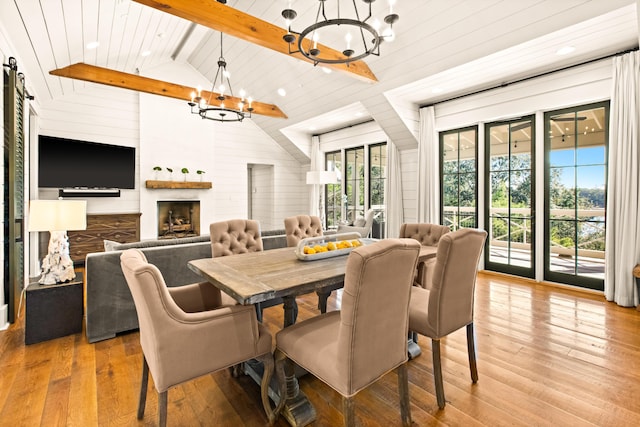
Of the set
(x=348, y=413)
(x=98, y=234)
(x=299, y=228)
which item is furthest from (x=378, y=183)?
(x=348, y=413)

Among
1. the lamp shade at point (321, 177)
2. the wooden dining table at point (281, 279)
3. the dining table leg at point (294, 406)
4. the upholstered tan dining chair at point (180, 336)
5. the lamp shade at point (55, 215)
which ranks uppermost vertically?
the lamp shade at point (321, 177)

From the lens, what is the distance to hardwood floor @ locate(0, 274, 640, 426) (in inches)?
67.3

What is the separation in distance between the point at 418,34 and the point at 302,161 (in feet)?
16.0

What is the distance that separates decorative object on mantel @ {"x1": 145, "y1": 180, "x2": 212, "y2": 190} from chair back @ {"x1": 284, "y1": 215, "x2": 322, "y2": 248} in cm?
390

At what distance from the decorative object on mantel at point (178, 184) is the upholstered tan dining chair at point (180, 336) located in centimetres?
503

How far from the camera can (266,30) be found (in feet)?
11.4

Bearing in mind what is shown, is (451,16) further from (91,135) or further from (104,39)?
(91,135)

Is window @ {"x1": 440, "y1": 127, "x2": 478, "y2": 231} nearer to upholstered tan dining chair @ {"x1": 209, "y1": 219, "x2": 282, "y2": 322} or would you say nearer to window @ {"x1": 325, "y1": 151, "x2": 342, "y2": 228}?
window @ {"x1": 325, "y1": 151, "x2": 342, "y2": 228}

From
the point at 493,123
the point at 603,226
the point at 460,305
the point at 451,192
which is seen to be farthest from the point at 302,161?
the point at 460,305

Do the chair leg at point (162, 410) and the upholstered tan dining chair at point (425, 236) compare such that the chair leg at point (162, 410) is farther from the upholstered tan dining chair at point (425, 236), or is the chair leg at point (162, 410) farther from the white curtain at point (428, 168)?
the white curtain at point (428, 168)

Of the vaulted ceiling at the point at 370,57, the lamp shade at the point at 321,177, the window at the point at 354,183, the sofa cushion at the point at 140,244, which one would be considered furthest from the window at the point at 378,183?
the sofa cushion at the point at 140,244

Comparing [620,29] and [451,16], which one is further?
[451,16]

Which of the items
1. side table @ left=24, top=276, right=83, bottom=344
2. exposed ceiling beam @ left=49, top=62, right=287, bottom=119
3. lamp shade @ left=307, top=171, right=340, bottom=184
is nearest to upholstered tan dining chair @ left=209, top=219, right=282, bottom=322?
side table @ left=24, top=276, right=83, bottom=344

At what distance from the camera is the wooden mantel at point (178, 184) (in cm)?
607
